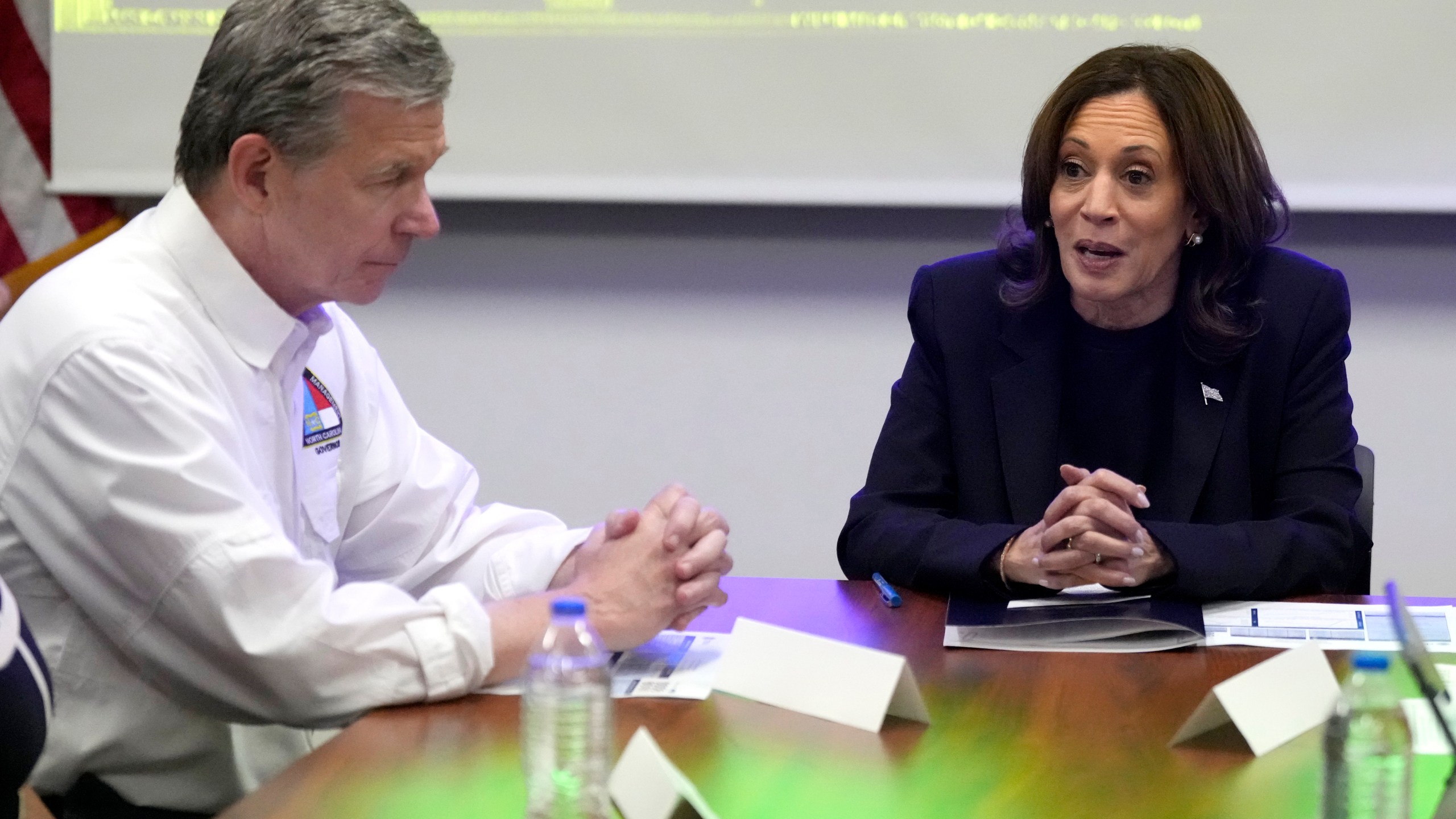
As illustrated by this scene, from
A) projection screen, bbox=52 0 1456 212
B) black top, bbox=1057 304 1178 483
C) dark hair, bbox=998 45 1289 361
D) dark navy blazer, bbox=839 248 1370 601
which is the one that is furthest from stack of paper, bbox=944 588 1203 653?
projection screen, bbox=52 0 1456 212

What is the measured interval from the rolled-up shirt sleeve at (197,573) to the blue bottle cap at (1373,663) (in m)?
0.87

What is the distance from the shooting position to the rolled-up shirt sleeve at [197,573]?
60.4 inches

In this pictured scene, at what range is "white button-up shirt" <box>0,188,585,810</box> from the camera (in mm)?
1539

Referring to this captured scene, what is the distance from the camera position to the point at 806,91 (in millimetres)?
3533

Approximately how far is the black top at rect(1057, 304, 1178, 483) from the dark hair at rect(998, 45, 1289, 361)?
8cm

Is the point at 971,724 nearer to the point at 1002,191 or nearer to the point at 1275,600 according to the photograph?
the point at 1275,600

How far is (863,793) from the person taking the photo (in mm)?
1310

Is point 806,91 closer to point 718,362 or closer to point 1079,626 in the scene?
point 718,362

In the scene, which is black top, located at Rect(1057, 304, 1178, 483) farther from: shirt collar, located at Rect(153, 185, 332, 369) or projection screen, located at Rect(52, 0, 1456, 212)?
shirt collar, located at Rect(153, 185, 332, 369)

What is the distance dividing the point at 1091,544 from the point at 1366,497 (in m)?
0.63

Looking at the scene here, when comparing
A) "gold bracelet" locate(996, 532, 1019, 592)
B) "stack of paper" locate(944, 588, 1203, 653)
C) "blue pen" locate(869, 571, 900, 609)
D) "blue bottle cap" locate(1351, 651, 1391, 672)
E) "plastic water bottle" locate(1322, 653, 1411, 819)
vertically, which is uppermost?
"blue bottle cap" locate(1351, 651, 1391, 672)

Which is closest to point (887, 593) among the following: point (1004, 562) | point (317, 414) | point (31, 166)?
point (1004, 562)

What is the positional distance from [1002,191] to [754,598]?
5.67ft

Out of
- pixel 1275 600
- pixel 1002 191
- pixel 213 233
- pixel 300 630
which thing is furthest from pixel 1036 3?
pixel 300 630
